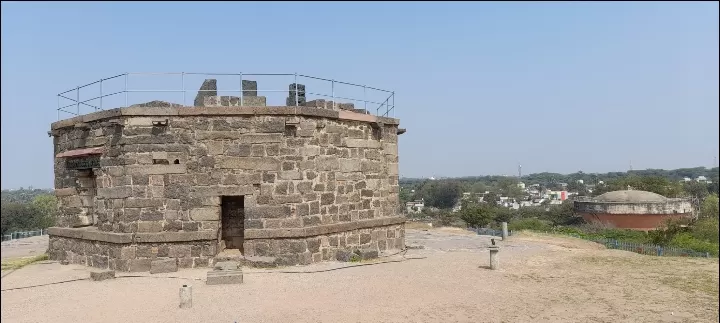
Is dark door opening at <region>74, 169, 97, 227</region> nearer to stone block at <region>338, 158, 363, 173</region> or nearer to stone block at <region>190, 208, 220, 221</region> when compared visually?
stone block at <region>190, 208, 220, 221</region>

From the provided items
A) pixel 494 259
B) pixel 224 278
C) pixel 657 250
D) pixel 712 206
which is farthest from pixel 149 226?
pixel 657 250

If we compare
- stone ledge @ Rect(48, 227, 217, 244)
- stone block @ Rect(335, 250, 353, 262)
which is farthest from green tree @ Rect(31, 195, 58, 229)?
stone block @ Rect(335, 250, 353, 262)

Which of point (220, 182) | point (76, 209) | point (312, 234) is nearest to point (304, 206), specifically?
point (312, 234)

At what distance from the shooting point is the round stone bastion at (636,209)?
36062mm

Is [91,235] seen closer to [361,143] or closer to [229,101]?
[229,101]

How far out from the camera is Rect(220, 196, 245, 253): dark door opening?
41.7 ft

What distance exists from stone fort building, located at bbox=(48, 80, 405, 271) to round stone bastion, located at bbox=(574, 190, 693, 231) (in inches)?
1244

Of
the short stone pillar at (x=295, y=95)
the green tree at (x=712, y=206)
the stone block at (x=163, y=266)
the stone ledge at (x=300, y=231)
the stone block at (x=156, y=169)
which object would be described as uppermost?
the short stone pillar at (x=295, y=95)

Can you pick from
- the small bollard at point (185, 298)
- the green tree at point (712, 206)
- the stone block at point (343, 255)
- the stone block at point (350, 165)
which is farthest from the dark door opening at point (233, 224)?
the green tree at point (712, 206)

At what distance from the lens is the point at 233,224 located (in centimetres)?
1280

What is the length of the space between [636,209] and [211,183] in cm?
3549

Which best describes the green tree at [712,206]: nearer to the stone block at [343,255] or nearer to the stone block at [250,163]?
the stone block at [343,255]

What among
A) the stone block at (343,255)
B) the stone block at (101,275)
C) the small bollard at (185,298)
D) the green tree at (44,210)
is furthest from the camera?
the green tree at (44,210)

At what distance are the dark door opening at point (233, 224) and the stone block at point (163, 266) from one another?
4.94 ft
